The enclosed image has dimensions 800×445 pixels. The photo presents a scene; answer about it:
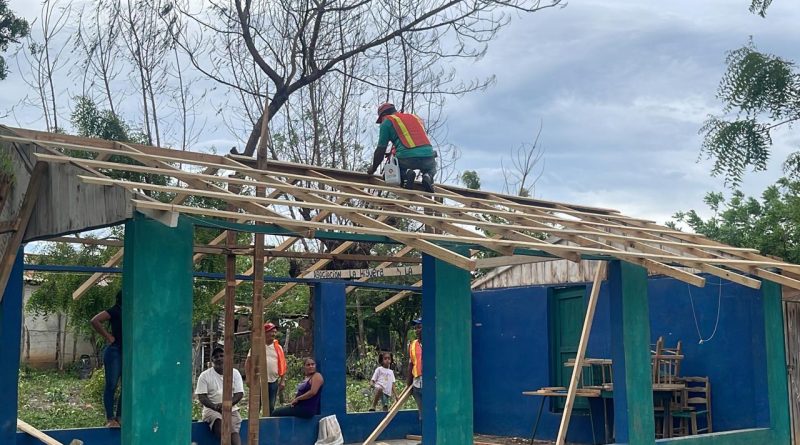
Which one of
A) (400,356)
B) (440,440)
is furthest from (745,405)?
(400,356)

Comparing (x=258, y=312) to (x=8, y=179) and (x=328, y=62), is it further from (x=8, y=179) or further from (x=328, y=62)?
(x=328, y=62)

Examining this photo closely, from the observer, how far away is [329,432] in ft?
38.5

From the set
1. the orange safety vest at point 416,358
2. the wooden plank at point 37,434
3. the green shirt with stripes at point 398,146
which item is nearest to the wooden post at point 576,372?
the green shirt with stripes at point 398,146

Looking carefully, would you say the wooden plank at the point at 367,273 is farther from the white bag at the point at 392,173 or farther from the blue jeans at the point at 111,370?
the blue jeans at the point at 111,370

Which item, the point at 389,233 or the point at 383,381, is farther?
the point at 383,381

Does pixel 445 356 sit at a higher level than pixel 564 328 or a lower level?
lower

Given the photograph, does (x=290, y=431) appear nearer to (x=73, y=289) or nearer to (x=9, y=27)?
(x=9, y=27)

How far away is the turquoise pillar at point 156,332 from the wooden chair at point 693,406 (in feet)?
22.5

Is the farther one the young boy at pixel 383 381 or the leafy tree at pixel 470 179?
the leafy tree at pixel 470 179

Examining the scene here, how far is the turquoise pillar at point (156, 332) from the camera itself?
689 cm

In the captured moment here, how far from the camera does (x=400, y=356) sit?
25.2m

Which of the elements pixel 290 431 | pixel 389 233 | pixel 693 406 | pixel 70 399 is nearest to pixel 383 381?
pixel 290 431

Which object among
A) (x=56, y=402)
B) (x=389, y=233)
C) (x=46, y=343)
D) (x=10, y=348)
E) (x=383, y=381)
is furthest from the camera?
(x=46, y=343)

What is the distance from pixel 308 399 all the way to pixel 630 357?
13.7ft
